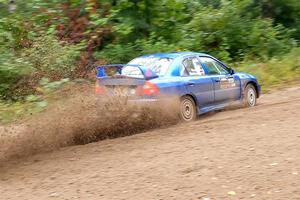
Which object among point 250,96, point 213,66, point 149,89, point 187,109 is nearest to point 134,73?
point 149,89

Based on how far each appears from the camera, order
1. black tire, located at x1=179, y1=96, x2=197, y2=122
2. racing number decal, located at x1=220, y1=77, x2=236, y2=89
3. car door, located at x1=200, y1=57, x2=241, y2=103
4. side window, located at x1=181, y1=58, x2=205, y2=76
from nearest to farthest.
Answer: black tire, located at x1=179, y1=96, x2=197, y2=122 < side window, located at x1=181, y1=58, x2=205, y2=76 < car door, located at x1=200, y1=57, x2=241, y2=103 < racing number decal, located at x1=220, y1=77, x2=236, y2=89

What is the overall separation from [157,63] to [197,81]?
36.0 inches

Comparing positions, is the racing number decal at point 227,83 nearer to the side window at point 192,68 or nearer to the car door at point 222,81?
the car door at point 222,81

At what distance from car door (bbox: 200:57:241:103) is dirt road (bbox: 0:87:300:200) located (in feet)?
7.06

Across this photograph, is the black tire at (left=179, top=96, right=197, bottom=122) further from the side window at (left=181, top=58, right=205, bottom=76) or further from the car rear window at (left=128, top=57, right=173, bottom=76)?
the car rear window at (left=128, top=57, right=173, bottom=76)

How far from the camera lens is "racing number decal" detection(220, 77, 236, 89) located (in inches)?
438

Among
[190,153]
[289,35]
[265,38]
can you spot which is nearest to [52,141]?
[190,153]

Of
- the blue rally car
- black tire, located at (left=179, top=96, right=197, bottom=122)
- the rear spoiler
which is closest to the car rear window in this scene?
the blue rally car

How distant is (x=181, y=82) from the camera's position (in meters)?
9.99

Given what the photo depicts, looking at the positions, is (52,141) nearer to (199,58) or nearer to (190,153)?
(190,153)

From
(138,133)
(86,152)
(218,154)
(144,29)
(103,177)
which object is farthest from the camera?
(144,29)

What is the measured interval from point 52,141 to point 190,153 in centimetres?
246

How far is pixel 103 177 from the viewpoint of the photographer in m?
6.23

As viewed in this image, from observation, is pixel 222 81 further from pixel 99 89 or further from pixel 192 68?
pixel 99 89
